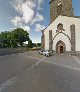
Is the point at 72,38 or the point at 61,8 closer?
the point at 72,38

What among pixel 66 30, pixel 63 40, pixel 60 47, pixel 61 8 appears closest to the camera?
pixel 66 30

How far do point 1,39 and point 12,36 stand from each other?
18.4 metres

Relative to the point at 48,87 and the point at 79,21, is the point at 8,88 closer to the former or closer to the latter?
the point at 48,87

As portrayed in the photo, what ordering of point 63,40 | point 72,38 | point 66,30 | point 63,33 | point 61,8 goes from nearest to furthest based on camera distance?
point 72,38, point 66,30, point 63,40, point 63,33, point 61,8

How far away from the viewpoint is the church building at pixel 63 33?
2841 centimetres

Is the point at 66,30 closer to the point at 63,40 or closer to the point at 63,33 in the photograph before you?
the point at 63,33

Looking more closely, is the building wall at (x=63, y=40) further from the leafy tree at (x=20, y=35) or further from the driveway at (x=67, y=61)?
the leafy tree at (x=20, y=35)

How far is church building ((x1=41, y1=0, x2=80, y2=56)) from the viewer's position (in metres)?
28.4

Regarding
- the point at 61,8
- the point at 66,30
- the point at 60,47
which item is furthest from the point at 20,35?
the point at 66,30

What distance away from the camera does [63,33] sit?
1205 inches

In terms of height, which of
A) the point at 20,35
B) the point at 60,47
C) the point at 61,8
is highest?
the point at 61,8

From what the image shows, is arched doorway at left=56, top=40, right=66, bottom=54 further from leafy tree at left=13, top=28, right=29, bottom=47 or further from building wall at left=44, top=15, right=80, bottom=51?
leafy tree at left=13, top=28, right=29, bottom=47

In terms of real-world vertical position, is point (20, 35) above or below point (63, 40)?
above

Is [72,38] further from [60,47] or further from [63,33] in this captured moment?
[60,47]
